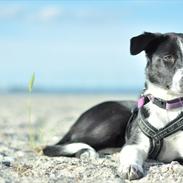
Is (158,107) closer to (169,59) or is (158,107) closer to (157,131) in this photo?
(157,131)

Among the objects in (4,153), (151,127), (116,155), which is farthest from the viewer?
(4,153)

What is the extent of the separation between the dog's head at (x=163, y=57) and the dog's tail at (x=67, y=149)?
4.89 feet

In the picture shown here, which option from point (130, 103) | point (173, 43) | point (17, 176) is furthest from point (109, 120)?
point (17, 176)

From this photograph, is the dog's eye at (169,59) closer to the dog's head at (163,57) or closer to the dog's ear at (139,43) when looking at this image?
the dog's head at (163,57)

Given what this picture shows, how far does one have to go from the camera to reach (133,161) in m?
6.85

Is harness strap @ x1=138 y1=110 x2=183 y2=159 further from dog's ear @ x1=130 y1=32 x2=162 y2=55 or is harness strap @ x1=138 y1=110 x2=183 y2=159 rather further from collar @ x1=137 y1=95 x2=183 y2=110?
dog's ear @ x1=130 y1=32 x2=162 y2=55

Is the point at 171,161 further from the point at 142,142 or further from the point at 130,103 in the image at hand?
the point at 130,103

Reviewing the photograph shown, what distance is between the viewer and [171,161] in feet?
24.5

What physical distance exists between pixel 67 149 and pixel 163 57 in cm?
207

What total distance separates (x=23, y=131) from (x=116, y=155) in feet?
15.7

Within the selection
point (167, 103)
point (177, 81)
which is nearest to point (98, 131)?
point (167, 103)

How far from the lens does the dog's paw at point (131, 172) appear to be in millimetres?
6562

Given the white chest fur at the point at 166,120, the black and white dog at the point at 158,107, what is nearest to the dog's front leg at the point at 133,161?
the black and white dog at the point at 158,107

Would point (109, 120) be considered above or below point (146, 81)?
below
